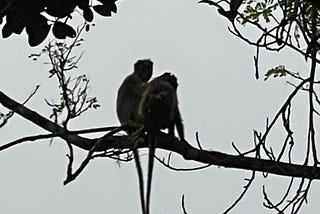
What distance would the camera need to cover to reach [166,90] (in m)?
6.02

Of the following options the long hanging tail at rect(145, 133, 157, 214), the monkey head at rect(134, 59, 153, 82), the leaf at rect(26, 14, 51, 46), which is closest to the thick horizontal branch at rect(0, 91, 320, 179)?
the leaf at rect(26, 14, 51, 46)

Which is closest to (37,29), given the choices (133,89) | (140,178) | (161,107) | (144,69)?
(140,178)

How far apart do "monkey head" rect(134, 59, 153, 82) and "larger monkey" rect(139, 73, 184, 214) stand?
4.27 ft

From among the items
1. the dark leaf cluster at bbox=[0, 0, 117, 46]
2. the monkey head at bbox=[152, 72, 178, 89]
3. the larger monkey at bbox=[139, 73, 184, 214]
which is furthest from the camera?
the monkey head at bbox=[152, 72, 178, 89]

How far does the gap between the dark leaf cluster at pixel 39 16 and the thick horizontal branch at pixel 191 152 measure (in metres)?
0.43

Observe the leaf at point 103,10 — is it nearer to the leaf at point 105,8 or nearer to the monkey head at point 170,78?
the leaf at point 105,8

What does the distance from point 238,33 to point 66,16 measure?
2.66ft

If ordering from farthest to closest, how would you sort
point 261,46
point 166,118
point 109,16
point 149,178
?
point 166,118 → point 149,178 → point 109,16 → point 261,46

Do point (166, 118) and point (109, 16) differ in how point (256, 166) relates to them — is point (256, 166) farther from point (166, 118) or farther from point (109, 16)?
point (166, 118)

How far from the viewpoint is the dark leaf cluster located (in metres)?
3.49

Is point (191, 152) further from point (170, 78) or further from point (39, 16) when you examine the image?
point (170, 78)

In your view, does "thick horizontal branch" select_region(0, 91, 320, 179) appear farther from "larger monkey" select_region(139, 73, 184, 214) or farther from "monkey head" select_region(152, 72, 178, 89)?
"monkey head" select_region(152, 72, 178, 89)

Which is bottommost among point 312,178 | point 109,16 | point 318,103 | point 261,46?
point 312,178

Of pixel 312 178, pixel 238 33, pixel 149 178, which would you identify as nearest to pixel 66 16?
pixel 238 33
